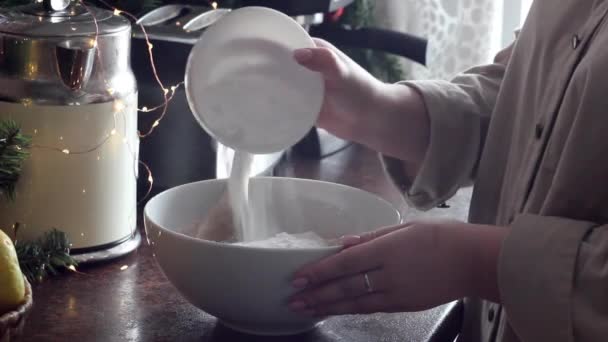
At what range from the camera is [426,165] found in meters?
1.06

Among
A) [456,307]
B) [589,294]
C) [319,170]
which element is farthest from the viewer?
[319,170]

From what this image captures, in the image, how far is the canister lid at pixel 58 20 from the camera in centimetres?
91

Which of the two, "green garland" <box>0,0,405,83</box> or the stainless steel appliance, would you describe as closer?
the stainless steel appliance

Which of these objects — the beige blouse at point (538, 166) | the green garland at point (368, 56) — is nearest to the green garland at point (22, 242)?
the beige blouse at point (538, 166)

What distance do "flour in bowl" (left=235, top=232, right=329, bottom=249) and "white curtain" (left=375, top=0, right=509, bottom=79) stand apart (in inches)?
35.1

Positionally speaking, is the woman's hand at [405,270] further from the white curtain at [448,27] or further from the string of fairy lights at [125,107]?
the white curtain at [448,27]

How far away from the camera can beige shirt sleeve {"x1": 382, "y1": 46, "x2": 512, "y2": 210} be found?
1.05 meters

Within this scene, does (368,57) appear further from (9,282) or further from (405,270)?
(9,282)

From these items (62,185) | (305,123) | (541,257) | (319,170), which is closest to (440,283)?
(541,257)

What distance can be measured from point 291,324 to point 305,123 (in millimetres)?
190

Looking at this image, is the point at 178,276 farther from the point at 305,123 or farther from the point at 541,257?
the point at 541,257

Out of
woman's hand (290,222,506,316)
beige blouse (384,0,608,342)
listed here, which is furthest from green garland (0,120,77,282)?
beige blouse (384,0,608,342)

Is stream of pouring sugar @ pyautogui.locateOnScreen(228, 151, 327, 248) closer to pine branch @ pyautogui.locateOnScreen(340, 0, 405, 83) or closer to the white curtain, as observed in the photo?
pine branch @ pyautogui.locateOnScreen(340, 0, 405, 83)

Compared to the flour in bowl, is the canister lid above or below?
above
